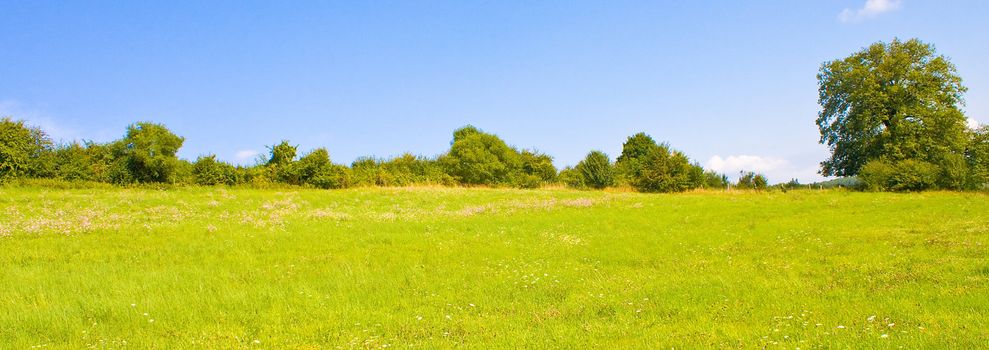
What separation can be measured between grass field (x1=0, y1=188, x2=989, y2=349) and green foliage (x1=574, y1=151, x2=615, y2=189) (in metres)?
Result: 34.6

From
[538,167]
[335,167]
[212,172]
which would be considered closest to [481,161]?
[538,167]

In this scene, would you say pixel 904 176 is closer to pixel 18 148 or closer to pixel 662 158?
pixel 662 158

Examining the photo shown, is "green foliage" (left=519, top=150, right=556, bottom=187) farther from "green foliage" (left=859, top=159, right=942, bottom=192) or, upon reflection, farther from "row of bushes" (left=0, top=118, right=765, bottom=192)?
"green foliage" (left=859, top=159, right=942, bottom=192)

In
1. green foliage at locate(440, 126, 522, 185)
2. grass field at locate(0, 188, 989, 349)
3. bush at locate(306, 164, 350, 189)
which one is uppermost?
green foliage at locate(440, 126, 522, 185)

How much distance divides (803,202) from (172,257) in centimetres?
3628

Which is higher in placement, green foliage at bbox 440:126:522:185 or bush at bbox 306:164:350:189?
green foliage at bbox 440:126:522:185

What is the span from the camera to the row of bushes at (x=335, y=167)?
3894cm

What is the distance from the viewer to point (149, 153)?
1649 inches

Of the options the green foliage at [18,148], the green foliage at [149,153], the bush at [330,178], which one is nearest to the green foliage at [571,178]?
the bush at [330,178]

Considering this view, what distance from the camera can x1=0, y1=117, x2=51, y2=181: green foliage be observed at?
36312 millimetres

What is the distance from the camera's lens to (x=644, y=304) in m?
10.1

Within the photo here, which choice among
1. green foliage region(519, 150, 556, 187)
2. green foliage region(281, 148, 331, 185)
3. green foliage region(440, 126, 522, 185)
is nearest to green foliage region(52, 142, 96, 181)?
green foliage region(281, 148, 331, 185)

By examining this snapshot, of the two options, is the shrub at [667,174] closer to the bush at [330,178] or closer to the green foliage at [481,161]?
the green foliage at [481,161]

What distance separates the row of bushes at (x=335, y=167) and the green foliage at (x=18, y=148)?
5 centimetres
